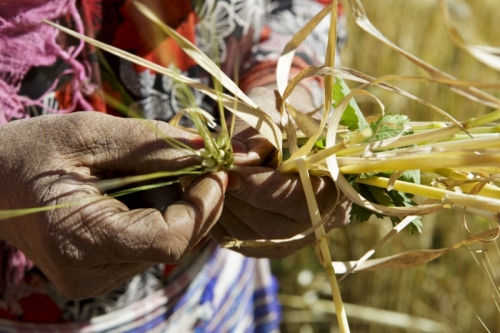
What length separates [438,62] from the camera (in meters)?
2.04

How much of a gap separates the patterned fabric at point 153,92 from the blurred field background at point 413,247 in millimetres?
1044

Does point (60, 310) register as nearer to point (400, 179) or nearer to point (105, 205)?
point (105, 205)

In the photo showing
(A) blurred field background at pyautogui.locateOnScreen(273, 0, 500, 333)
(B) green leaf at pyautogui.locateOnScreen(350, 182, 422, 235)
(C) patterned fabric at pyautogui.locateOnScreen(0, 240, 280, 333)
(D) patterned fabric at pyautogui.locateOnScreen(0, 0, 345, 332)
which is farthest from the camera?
(A) blurred field background at pyautogui.locateOnScreen(273, 0, 500, 333)

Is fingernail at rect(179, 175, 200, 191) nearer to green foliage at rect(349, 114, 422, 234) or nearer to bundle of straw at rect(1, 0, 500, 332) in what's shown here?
bundle of straw at rect(1, 0, 500, 332)

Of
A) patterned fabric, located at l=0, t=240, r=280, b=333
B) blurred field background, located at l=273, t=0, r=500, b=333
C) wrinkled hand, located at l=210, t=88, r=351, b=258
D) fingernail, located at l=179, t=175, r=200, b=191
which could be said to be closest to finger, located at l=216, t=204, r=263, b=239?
wrinkled hand, located at l=210, t=88, r=351, b=258

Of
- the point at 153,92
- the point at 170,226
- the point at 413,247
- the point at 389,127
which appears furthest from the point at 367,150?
the point at 413,247

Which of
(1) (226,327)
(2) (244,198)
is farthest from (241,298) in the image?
(2) (244,198)

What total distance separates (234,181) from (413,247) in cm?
162

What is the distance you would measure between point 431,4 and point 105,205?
1.73 meters

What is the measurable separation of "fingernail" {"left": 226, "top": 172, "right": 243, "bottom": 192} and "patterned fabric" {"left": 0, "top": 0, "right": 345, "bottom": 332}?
0.15m

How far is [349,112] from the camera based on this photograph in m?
0.71

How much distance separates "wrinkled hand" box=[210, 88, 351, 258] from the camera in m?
0.68

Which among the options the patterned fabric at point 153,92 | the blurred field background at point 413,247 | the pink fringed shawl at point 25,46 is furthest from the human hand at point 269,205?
the blurred field background at point 413,247

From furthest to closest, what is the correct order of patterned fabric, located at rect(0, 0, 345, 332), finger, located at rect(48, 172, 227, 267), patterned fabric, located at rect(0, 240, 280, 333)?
patterned fabric, located at rect(0, 240, 280, 333) → patterned fabric, located at rect(0, 0, 345, 332) → finger, located at rect(48, 172, 227, 267)
